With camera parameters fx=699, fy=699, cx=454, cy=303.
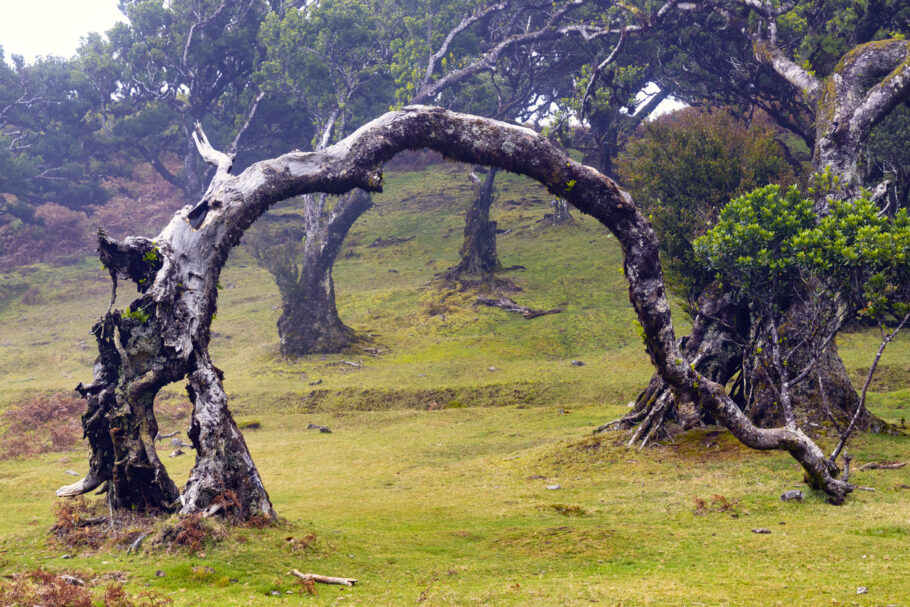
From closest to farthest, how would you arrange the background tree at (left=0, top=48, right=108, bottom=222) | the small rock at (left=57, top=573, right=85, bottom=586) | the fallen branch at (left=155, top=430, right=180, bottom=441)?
the small rock at (left=57, top=573, right=85, bottom=586)
the fallen branch at (left=155, top=430, right=180, bottom=441)
the background tree at (left=0, top=48, right=108, bottom=222)

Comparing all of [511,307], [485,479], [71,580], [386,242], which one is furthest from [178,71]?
[71,580]

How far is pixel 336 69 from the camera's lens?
42625 millimetres

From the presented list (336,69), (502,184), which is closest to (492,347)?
(336,69)

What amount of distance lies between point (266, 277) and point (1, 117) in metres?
25.1

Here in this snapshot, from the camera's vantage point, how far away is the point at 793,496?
11.1 metres

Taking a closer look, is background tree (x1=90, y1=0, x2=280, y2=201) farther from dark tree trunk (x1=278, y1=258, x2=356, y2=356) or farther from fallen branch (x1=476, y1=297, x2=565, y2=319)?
fallen branch (x1=476, y1=297, x2=565, y2=319)

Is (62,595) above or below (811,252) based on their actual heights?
below

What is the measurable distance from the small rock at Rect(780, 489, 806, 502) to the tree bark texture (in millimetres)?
264

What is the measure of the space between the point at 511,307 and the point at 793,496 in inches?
950

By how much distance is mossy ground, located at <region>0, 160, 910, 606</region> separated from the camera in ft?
26.2

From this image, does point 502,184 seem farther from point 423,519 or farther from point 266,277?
point 423,519

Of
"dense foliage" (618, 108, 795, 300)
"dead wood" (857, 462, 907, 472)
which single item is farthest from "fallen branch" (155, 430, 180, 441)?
"dead wood" (857, 462, 907, 472)

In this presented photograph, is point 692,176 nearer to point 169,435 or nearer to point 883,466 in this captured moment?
point 883,466

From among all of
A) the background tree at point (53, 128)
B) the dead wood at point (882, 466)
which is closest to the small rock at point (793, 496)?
the dead wood at point (882, 466)
